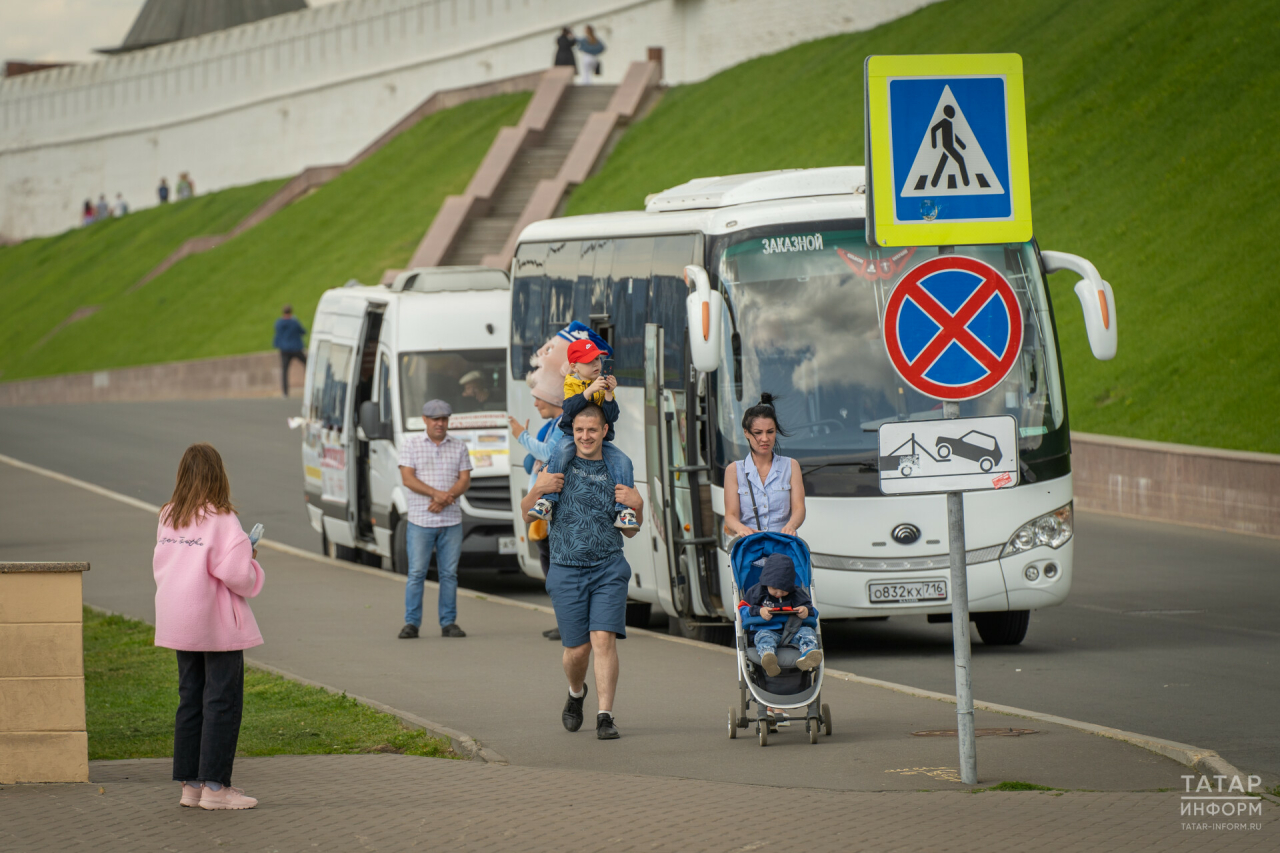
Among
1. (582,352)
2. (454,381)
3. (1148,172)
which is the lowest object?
(454,381)

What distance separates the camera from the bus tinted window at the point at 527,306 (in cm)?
1509

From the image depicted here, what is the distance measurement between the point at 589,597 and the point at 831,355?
3802 mm

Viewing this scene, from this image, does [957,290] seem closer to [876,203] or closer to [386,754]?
[876,203]

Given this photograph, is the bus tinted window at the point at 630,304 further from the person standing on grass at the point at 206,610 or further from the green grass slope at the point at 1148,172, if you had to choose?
the green grass slope at the point at 1148,172

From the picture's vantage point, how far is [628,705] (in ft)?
33.3

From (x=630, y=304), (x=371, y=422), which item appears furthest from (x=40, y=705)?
(x=371, y=422)

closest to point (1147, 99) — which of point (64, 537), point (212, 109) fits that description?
point (64, 537)

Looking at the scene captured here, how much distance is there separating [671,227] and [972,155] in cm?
579

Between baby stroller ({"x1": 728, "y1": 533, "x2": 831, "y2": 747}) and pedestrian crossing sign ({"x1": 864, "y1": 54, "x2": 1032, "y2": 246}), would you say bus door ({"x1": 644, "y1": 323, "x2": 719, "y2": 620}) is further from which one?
pedestrian crossing sign ({"x1": 864, "y1": 54, "x2": 1032, "y2": 246})

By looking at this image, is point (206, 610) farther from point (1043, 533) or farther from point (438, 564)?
point (1043, 533)

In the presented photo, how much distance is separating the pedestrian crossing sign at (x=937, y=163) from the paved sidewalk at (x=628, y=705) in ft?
7.66

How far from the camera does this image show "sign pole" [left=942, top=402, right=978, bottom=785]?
24.8ft

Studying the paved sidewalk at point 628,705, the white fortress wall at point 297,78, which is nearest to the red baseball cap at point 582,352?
the paved sidewalk at point 628,705

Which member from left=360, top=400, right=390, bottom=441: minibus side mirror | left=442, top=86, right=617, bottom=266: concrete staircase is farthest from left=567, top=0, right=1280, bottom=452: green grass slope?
left=360, top=400, right=390, bottom=441: minibus side mirror
